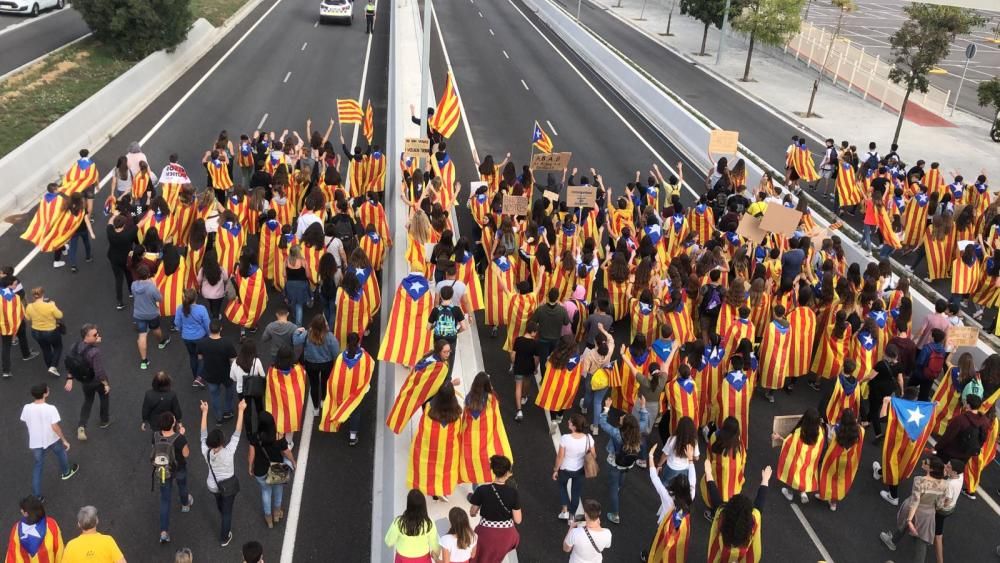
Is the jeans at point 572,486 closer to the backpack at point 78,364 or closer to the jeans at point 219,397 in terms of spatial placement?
the jeans at point 219,397

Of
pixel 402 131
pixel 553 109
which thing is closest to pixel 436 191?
pixel 402 131

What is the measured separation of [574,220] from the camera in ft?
47.5

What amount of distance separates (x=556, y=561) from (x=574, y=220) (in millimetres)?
7186

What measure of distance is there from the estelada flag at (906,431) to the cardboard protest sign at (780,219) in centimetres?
445

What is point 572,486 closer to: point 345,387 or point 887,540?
point 345,387

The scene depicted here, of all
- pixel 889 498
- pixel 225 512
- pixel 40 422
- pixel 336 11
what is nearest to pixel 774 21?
pixel 336 11

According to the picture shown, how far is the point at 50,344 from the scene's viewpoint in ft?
35.3

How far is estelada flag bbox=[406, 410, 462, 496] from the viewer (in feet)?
28.0

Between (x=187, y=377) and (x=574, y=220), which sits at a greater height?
(x=574, y=220)

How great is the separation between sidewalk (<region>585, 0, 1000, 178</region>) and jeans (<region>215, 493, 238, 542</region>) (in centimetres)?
2379

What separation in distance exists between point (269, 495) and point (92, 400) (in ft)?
9.51

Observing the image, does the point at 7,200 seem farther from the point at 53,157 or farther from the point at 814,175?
the point at 814,175

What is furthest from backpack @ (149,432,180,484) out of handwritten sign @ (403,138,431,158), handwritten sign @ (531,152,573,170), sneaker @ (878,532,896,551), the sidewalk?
the sidewalk

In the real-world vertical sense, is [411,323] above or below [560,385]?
above
